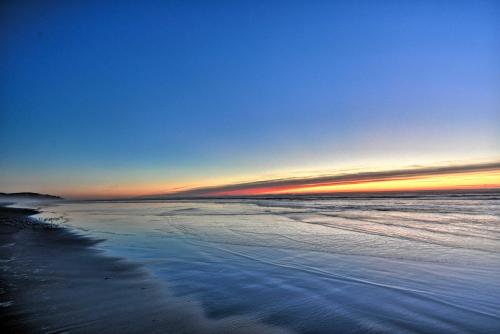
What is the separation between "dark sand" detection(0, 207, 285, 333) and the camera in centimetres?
454

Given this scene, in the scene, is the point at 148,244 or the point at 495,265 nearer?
the point at 495,265

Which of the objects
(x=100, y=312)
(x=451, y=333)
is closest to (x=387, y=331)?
(x=451, y=333)

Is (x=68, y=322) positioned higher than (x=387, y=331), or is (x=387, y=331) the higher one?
(x=68, y=322)

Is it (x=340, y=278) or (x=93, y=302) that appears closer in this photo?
(x=93, y=302)

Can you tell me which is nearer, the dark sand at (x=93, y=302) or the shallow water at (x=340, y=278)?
the dark sand at (x=93, y=302)

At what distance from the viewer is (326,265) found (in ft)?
28.0

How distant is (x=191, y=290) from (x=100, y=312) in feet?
6.03

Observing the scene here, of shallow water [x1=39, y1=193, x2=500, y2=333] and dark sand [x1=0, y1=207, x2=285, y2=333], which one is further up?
dark sand [x1=0, y1=207, x2=285, y2=333]

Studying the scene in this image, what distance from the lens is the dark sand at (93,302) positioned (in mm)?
4535

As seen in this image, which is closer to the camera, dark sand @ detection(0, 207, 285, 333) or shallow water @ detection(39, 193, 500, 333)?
dark sand @ detection(0, 207, 285, 333)

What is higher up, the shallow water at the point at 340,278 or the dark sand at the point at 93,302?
the dark sand at the point at 93,302

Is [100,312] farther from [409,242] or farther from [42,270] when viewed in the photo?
[409,242]

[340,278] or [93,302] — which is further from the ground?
[93,302]

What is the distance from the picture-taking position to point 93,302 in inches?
220
